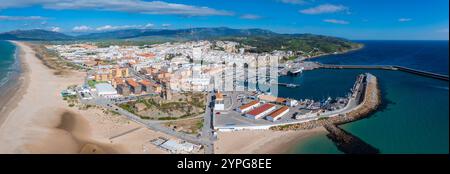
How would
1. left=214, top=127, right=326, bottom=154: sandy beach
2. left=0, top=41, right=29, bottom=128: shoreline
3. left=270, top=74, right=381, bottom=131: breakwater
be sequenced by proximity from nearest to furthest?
left=214, top=127, right=326, bottom=154: sandy beach → left=270, top=74, right=381, bottom=131: breakwater → left=0, top=41, right=29, bottom=128: shoreline

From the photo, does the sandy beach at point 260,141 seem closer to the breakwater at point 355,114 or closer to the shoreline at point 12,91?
the breakwater at point 355,114

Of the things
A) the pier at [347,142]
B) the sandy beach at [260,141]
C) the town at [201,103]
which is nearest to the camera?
the pier at [347,142]

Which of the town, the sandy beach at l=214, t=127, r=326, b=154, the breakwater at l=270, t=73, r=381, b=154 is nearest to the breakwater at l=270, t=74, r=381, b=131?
the breakwater at l=270, t=73, r=381, b=154

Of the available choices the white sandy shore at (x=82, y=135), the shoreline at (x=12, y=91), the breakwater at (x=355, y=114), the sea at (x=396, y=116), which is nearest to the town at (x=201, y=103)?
the breakwater at (x=355, y=114)

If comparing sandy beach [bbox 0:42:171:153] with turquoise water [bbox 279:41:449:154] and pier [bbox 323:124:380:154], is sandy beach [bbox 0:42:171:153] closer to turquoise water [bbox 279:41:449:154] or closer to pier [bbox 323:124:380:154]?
turquoise water [bbox 279:41:449:154]

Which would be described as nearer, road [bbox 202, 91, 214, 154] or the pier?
the pier

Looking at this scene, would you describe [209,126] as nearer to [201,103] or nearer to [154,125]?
[154,125]

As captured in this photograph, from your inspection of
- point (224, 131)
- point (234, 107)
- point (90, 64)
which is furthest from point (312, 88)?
point (90, 64)
